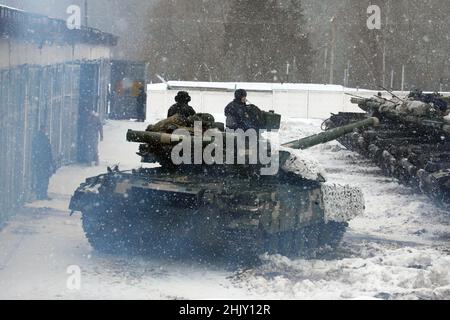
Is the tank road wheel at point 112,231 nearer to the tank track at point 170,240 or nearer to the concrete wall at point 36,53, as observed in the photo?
the tank track at point 170,240

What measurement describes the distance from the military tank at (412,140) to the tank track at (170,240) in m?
5.73

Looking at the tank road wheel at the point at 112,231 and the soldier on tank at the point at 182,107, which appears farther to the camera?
the soldier on tank at the point at 182,107

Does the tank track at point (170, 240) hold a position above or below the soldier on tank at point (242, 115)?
below

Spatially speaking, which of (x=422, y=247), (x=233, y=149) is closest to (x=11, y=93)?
(x=233, y=149)

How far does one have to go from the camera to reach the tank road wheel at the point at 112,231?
1134cm

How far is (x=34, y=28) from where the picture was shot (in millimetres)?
14766

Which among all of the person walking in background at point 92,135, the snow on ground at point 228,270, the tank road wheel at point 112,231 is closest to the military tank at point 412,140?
the snow on ground at point 228,270

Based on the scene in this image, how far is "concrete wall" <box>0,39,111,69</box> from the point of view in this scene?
13.1 meters

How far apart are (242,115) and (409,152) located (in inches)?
333

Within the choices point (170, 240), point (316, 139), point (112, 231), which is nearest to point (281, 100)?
point (316, 139)

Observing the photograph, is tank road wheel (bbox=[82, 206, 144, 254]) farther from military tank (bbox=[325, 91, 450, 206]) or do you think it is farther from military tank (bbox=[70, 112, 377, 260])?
military tank (bbox=[325, 91, 450, 206])

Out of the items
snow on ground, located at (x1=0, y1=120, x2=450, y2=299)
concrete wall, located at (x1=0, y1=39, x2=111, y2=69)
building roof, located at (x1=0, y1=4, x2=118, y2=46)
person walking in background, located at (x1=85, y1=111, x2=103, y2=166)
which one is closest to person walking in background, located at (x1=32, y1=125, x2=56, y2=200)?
snow on ground, located at (x1=0, y1=120, x2=450, y2=299)

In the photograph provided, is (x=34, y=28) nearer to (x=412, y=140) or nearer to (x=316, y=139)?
(x=316, y=139)
